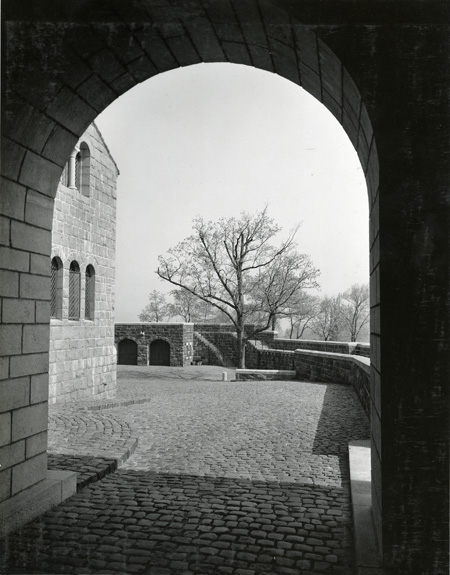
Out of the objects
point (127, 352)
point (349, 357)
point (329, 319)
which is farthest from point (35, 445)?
point (329, 319)

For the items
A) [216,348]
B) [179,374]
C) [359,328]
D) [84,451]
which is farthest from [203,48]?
[359,328]

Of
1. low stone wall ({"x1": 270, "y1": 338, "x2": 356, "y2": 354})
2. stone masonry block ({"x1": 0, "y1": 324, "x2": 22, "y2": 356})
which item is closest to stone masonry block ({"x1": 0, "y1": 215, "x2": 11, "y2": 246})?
stone masonry block ({"x1": 0, "y1": 324, "x2": 22, "y2": 356})

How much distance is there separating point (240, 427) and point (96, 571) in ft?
17.7

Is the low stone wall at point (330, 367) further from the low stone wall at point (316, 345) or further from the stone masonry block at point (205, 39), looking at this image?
the stone masonry block at point (205, 39)

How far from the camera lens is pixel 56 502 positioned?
4.64 metres

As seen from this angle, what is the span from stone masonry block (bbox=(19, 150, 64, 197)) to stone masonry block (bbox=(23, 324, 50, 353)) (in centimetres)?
113

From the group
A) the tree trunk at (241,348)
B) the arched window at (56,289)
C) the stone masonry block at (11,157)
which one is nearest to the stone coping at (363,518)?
the stone masonry block at (11,157)

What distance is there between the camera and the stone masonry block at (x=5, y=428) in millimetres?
3939

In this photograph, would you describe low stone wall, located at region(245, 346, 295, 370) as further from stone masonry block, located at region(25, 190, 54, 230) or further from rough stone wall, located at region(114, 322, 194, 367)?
stone masonry block, located at region(25, 190, 54, 230)

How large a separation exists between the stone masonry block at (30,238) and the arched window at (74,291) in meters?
8.64

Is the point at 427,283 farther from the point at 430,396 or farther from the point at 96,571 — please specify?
the point at 96,571

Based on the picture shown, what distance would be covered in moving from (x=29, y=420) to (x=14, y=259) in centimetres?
130

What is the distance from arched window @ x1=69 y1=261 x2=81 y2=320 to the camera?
12.9 metres

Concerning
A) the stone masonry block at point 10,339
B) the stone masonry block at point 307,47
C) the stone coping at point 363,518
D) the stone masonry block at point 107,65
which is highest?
the stone masonry block at point 107,65
